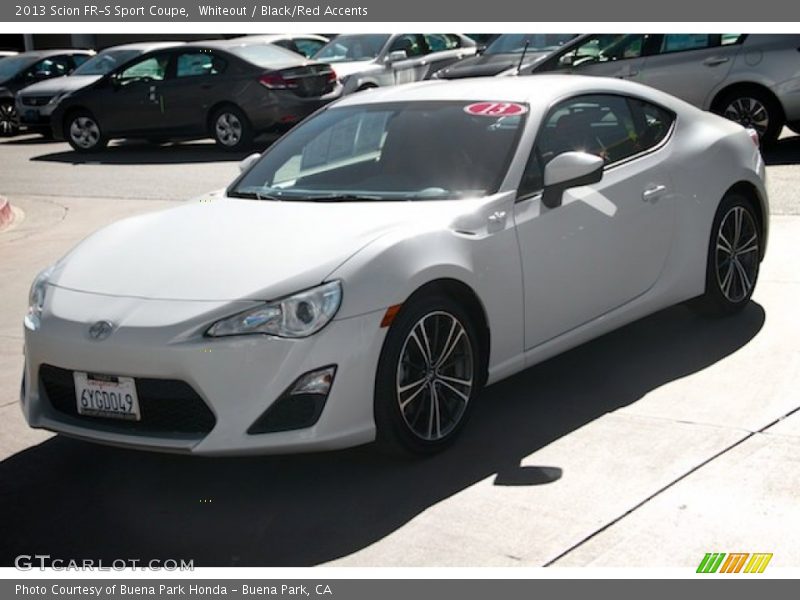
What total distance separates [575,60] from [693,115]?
7774mm

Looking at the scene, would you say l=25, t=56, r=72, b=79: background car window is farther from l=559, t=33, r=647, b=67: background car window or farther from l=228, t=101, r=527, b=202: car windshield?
l=228, t=101, r=527, b=202: car windshield

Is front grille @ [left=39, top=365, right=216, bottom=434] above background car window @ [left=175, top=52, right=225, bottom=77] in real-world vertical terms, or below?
above

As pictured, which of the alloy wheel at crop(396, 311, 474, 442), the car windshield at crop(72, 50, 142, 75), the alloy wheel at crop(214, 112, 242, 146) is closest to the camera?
the alloy wheel at crop(396, 311, 474, 442)

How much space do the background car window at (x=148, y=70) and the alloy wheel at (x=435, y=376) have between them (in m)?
14.3

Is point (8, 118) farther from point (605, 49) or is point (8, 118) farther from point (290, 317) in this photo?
point (290, 317)

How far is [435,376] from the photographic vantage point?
545cm

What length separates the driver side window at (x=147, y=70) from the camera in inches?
748

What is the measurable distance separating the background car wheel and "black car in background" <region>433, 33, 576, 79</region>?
10.0 meters

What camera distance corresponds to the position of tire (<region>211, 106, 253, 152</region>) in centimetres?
1797

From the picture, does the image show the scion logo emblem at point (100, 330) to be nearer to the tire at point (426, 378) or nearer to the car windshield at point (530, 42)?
the tire at point (426, 378)

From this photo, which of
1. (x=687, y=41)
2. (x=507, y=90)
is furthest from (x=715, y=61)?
(x=507, y=90)
